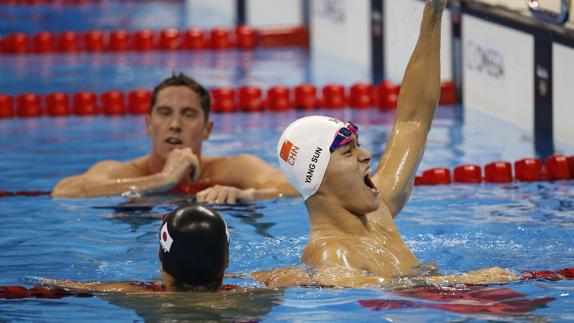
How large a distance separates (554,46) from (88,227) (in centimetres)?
339

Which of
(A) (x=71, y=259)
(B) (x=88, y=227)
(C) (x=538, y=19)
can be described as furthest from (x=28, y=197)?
(C) (x=538, y=19)

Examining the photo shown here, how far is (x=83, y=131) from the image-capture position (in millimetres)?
9055

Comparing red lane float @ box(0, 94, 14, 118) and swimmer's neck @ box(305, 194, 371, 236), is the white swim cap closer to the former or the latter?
swimmer's neck @ box(305, 194, 371, 236)

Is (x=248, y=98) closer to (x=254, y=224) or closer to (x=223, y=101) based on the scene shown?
(x=223, y=101)

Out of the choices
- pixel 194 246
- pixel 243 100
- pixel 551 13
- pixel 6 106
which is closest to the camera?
pixel 194 246

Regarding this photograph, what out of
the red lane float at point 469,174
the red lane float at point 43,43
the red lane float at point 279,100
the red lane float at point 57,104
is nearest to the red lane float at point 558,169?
the red lane float at point 469,174

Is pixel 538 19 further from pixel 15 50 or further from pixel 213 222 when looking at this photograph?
pixel 15 50

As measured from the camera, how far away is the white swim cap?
4.22m

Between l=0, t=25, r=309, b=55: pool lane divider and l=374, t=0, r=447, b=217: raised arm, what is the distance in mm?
8866

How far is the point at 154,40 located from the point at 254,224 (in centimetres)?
787

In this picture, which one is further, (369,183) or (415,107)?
(415,107)

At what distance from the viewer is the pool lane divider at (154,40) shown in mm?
13359

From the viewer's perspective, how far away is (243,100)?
9.89 metres

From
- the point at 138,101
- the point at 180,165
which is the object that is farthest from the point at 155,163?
the point at 138,101
